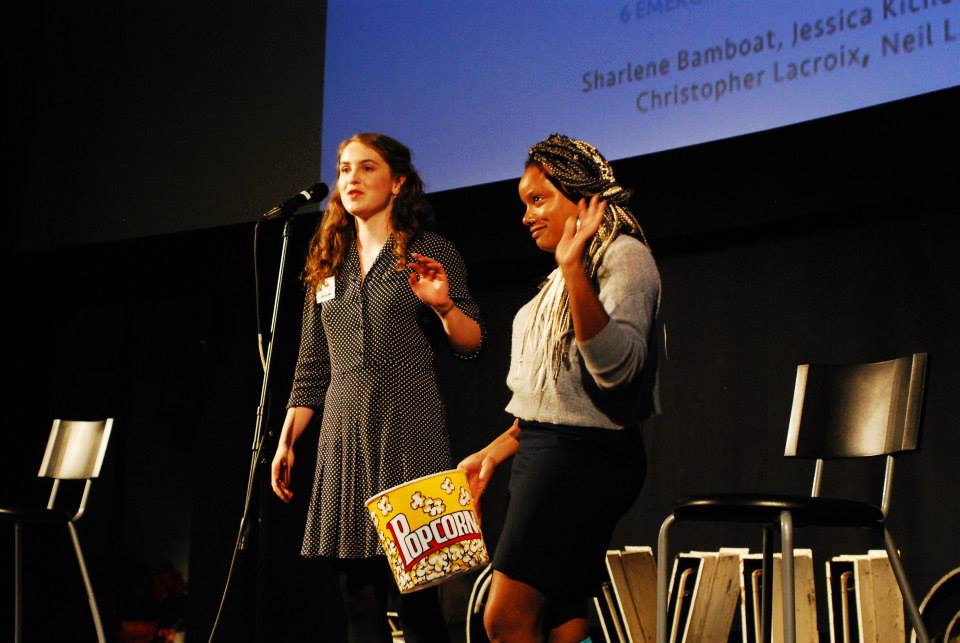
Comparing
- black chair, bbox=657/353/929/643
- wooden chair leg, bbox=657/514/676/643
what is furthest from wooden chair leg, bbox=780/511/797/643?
wooden chair leg, bbox=657/514/676/643

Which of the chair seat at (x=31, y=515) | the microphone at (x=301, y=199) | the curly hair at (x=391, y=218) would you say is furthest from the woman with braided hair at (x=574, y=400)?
the chair seat at (x=31, y=515)

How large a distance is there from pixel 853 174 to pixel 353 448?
1.77 metres

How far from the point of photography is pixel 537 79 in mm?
3393

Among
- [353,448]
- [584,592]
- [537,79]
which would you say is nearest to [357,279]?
[353,448]

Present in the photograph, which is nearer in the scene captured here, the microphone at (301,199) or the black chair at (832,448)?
the black chair at (832,448)

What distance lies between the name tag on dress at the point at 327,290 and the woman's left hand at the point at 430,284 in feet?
0.73

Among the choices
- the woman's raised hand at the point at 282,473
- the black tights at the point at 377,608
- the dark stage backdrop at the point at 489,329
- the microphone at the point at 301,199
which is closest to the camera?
the black tights at the point at 377,608

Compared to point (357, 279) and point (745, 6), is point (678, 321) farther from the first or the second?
point (357, 279)

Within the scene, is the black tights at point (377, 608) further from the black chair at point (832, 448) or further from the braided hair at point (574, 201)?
the braided hair at point (574, 201)

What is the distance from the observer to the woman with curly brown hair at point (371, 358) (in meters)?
2.05

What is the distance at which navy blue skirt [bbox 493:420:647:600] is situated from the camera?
1.64 metres

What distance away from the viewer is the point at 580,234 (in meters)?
1.63

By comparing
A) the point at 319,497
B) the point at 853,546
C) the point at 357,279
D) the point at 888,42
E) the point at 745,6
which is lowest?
the point at 853,546

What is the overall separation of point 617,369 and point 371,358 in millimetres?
680
